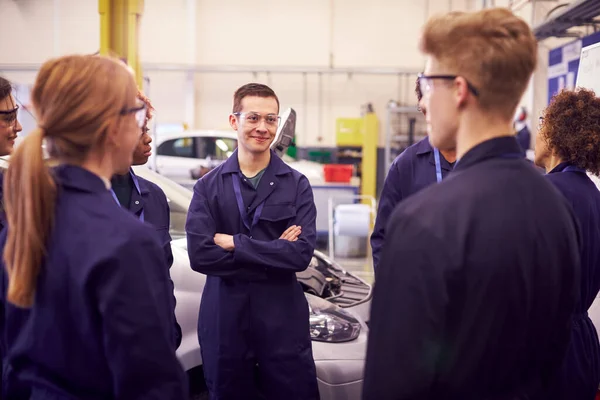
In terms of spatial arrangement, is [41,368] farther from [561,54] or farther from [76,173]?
[561,54]

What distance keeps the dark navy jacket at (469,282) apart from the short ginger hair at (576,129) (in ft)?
3.51

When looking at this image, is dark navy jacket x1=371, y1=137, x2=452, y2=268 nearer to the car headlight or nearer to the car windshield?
the car headlight

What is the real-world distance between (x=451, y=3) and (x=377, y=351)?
13.2 m

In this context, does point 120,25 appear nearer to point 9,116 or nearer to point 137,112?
point 9,116

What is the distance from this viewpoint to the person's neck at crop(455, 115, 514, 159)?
1.15 m

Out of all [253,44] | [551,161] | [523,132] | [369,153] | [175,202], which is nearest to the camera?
[551,161]

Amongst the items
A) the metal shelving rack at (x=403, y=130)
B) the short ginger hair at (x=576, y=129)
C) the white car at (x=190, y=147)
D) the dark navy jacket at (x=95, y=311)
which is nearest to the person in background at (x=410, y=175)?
the short ginger hair at (x=576, y=129)

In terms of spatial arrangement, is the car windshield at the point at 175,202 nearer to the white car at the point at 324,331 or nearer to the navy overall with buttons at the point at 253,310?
the white car at the point at 324,331

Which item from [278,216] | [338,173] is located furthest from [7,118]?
[338,173]

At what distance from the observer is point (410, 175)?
2561 mm

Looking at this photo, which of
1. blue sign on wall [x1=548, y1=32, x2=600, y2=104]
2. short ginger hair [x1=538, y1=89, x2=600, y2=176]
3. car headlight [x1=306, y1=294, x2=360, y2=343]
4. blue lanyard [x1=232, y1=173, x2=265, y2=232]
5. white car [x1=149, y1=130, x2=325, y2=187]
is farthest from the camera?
white car [x1=149, y1=130, x2=325, y2=187]

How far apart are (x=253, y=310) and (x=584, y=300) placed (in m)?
1.18

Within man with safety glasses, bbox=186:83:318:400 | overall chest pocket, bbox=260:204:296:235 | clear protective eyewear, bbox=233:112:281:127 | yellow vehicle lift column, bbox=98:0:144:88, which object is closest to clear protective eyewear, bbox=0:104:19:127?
man with safety glasses, bbox=186:83:318:400

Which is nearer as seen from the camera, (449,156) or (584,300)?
(584,300)
